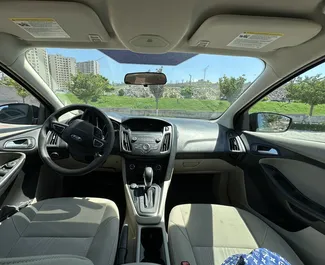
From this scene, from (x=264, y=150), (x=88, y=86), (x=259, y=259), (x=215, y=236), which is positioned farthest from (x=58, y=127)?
(x=264, y=150)

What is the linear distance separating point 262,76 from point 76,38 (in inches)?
57.8

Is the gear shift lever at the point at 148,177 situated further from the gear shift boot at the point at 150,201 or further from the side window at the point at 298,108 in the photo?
the side window at the point at 298,108

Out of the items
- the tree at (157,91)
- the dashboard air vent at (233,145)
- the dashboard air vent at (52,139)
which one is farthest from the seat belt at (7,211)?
the dashboard air vent at (233,145)

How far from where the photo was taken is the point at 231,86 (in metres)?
2.38

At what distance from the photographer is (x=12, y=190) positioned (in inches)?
86.4

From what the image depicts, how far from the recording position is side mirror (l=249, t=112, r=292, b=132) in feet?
7.61

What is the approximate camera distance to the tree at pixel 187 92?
2326 mm

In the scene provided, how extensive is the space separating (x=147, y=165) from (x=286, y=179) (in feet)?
3.77

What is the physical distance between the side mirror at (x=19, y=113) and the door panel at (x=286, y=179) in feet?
6.67

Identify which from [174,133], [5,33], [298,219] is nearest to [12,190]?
[5,33]

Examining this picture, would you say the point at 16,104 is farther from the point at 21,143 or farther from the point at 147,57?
the point at 147,57

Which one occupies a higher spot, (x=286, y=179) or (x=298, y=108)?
(x=298, y=108)

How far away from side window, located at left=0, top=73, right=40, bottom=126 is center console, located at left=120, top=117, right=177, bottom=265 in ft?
2.81

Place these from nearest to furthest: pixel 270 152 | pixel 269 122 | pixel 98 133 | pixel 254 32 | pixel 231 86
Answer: pixel 254 32 < pixel 98 133 < pixel 270 152 < pixel 231 86 < pixel 269 122
